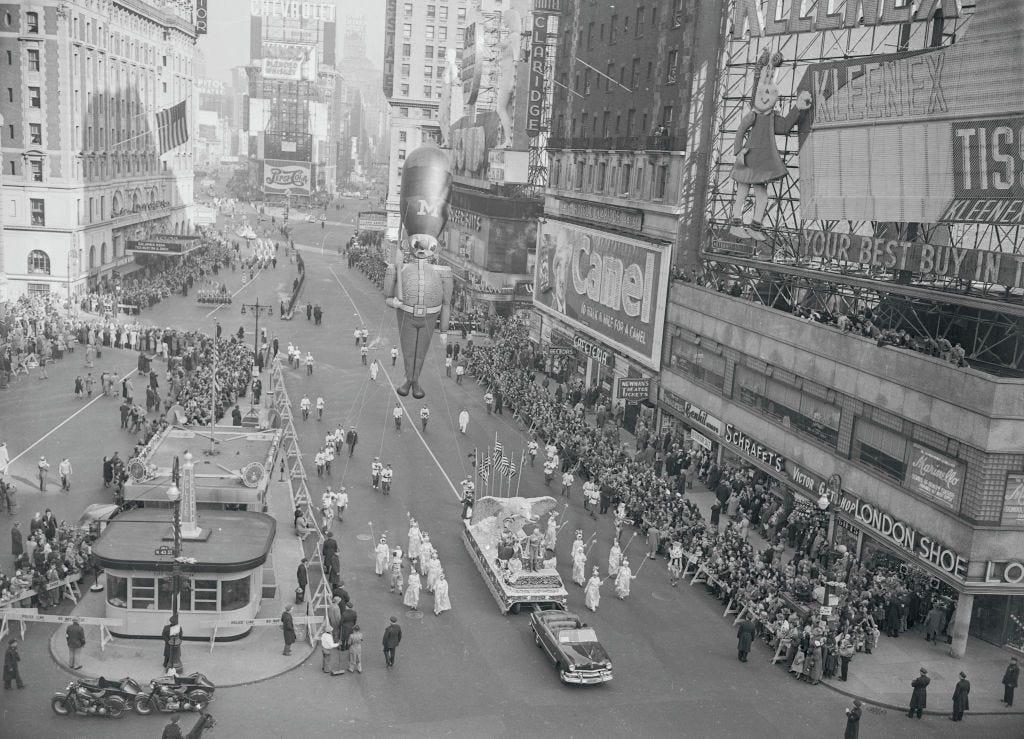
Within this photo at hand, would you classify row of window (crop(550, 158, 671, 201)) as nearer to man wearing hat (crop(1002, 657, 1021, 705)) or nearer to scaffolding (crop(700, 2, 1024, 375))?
scaffolding (crop(700, 2, 1024, 375))

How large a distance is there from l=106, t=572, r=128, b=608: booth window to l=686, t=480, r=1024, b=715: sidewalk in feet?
58.2

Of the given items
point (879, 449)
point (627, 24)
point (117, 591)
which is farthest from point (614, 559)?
point (627, 24)

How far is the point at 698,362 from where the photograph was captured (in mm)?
44375

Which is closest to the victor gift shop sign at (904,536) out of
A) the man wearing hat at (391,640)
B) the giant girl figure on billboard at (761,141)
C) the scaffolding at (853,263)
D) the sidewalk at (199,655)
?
the scaffolding at (853,263)

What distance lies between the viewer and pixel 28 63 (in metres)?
73.1

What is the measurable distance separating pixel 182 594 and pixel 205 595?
22.4 inches

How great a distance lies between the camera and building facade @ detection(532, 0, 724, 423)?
47.3 metres

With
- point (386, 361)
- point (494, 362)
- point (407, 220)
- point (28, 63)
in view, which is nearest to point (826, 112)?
point (407, 220)

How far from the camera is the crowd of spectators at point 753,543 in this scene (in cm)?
2828

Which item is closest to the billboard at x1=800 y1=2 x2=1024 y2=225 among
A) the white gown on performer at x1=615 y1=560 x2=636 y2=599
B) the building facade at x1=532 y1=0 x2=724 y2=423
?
the building facade at x1=532 y1=0 x2=724 y2=423

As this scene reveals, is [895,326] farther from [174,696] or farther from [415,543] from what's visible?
[174,696]

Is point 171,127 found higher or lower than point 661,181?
higher

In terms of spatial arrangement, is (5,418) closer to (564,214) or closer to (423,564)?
(423,564)

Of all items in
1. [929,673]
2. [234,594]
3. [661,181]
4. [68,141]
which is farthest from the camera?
[68,141]
